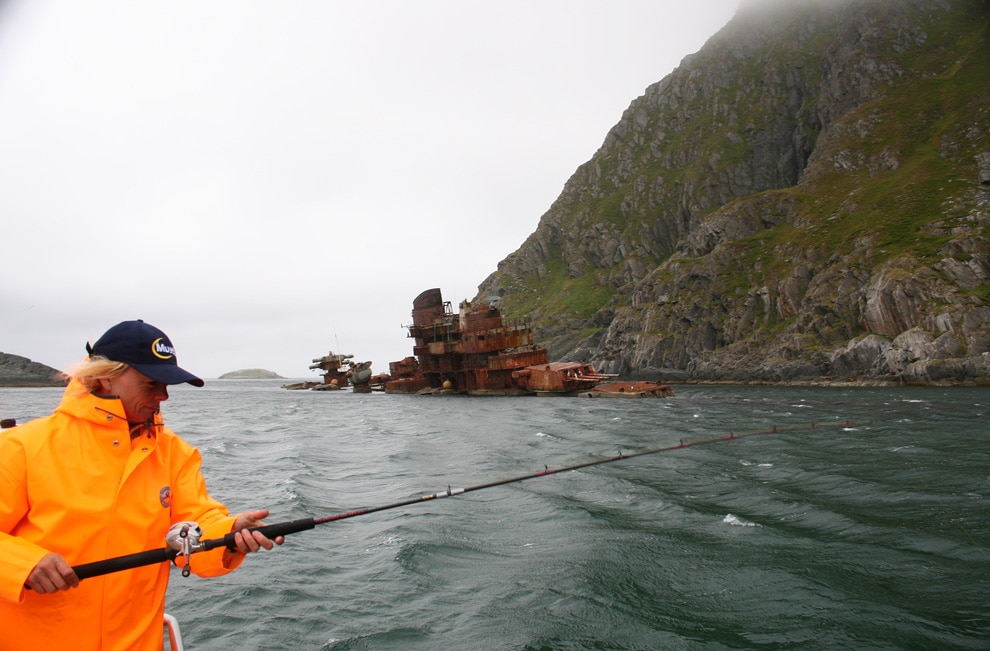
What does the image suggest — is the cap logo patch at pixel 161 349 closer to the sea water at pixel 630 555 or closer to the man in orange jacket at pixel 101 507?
the man in orange jacket at pixel 101 507

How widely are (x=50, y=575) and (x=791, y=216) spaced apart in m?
111

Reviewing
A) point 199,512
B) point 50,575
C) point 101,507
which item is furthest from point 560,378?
point 50,575

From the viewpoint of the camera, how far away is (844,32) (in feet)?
396

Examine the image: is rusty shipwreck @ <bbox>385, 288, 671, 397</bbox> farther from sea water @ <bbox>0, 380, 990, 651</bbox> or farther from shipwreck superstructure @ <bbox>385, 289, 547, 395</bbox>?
sea water @ <bbox>0, 380, 990, 651</bbox>

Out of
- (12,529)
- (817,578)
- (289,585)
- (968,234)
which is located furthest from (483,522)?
(968,234)

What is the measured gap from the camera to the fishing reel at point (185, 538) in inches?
139

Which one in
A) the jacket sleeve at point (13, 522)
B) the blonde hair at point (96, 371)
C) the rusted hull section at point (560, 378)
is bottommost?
the rusted hull section at point (560, 378)

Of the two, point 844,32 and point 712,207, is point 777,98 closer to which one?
point 844,32

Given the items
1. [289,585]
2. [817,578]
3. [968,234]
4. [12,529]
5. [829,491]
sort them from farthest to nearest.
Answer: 1. [968,234]
2. [829,491]
3. [289,585]
4. [817,578]
5. [12,529]

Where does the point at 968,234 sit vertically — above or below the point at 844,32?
below

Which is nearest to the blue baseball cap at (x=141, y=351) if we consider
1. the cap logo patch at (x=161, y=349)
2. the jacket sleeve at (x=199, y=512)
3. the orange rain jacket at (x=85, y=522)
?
the cap logo patch at (x=161, y=349)

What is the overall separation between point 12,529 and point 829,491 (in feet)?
54.2

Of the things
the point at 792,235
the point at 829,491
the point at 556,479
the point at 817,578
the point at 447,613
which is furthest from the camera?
the point at 792,235

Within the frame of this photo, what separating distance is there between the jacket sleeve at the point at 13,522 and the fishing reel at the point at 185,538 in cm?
69
